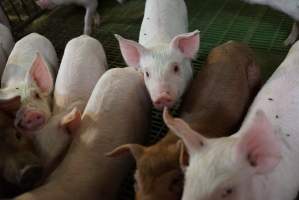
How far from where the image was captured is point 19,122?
2.29 metres

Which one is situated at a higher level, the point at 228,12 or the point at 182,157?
the point at 182,157

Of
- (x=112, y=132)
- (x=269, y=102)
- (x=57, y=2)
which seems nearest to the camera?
(x=269, y=102)

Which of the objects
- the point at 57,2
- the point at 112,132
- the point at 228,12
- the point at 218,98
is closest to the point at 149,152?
the point at 112,132

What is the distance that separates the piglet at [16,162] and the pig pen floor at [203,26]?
2.64ft

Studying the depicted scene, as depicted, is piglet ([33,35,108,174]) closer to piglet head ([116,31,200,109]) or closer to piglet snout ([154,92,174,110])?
piglet head ([116,31,200,109])

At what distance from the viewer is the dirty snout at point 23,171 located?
205 cm

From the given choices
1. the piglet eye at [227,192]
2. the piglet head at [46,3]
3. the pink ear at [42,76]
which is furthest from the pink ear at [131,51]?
the piglet head at [46,3]

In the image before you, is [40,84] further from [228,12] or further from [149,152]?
[228,12]

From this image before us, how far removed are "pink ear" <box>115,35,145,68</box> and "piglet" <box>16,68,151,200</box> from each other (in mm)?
61

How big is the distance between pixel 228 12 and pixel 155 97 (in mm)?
1789

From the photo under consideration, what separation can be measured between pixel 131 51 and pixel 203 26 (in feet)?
4.05

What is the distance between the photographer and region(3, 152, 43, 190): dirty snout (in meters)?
2.05

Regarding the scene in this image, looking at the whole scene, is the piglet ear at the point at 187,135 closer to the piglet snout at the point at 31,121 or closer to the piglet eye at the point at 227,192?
the piglet eye at the point at 227,192

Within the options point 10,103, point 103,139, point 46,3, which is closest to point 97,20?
point 46,3
